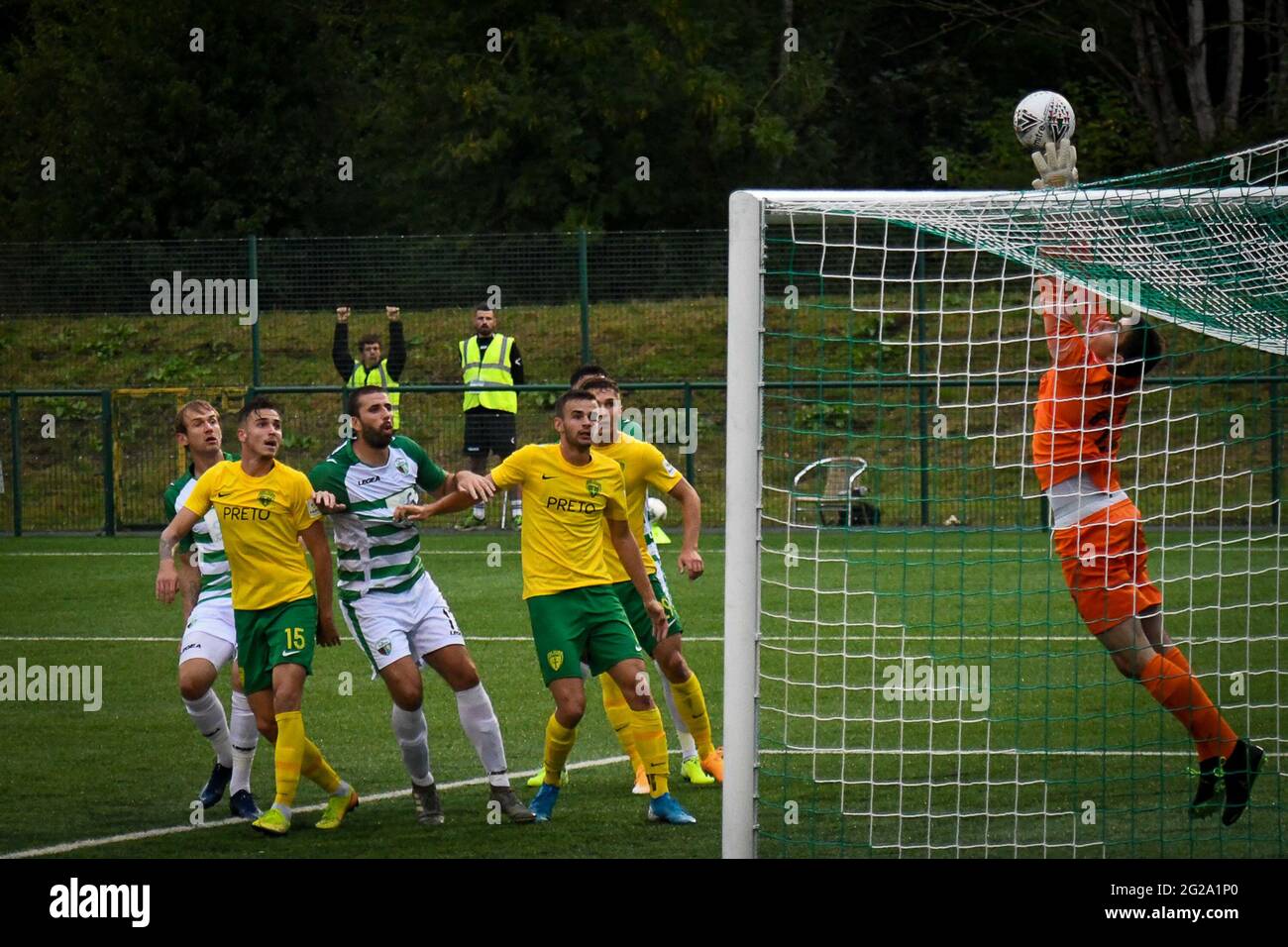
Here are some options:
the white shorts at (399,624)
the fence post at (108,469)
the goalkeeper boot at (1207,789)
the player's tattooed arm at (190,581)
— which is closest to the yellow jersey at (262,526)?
the white shorts at (399,624)

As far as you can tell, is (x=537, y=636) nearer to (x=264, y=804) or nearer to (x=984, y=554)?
A: (x=264, y=804)

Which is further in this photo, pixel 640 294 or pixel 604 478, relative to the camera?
pixel 640 294

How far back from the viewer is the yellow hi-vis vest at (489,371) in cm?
1622

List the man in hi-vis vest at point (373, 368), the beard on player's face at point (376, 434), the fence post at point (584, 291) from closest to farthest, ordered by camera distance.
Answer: the beard on player's face at point (376, 434)
the man in hi-vis vest at point (373, 368)
the fence post at point (584, 291)

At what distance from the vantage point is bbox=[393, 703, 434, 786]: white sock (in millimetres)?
6750

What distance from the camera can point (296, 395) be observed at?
1811cm

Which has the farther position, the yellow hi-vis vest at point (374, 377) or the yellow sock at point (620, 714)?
the yellow hi-vis vest at point (374, 377)

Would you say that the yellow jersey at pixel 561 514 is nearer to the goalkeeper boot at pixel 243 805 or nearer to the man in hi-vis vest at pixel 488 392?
the goalkeeper boot at pixel 243 805

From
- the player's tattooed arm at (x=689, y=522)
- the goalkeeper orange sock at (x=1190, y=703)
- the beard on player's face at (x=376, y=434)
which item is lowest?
the goalkeeper orange sock at (x=1190, y=703)

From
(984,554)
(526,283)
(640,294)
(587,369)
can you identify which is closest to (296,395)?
(526,283)

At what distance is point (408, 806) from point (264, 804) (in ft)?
2.19

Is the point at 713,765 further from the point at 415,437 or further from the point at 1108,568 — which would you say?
the point at 415,437

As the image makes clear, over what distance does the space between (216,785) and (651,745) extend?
1995 millimetres

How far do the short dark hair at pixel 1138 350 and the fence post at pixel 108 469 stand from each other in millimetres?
12782
